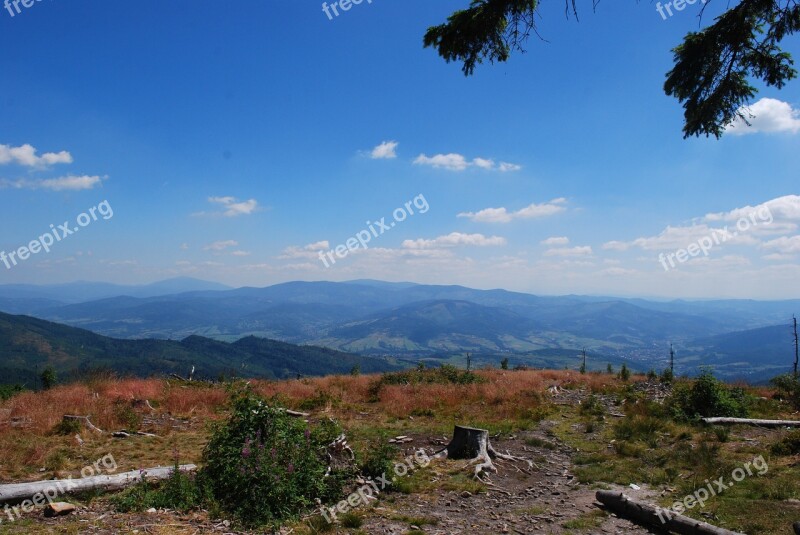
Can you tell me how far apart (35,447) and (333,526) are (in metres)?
8.14

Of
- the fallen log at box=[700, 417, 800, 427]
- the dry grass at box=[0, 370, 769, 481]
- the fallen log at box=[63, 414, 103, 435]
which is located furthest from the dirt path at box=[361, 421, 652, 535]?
the fallen log at box=[63, 414, 103, 435]

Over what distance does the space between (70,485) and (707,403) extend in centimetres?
1745

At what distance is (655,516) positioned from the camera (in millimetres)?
6973

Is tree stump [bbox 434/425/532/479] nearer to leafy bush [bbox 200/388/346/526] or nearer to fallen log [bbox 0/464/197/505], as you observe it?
leafy bush [bbox 200/388/346/526]

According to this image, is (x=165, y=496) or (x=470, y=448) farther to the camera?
(x=470, y=448)

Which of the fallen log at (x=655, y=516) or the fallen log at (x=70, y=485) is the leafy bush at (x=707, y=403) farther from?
the fallen log at (x=70, y=485)

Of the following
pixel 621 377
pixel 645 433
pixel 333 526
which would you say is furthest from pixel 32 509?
pixel 621 377

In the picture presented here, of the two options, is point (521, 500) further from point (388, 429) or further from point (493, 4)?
point (493, 4)

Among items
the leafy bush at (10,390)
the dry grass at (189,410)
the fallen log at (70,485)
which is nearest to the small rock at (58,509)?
the fallen log at (70,485)

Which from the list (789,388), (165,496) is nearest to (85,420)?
(165,496)

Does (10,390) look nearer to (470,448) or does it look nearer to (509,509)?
(470,448)

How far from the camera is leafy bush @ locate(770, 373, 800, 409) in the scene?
55.6 ft

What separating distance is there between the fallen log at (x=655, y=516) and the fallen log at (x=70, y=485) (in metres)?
8.34

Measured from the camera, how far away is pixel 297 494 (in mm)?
7844
